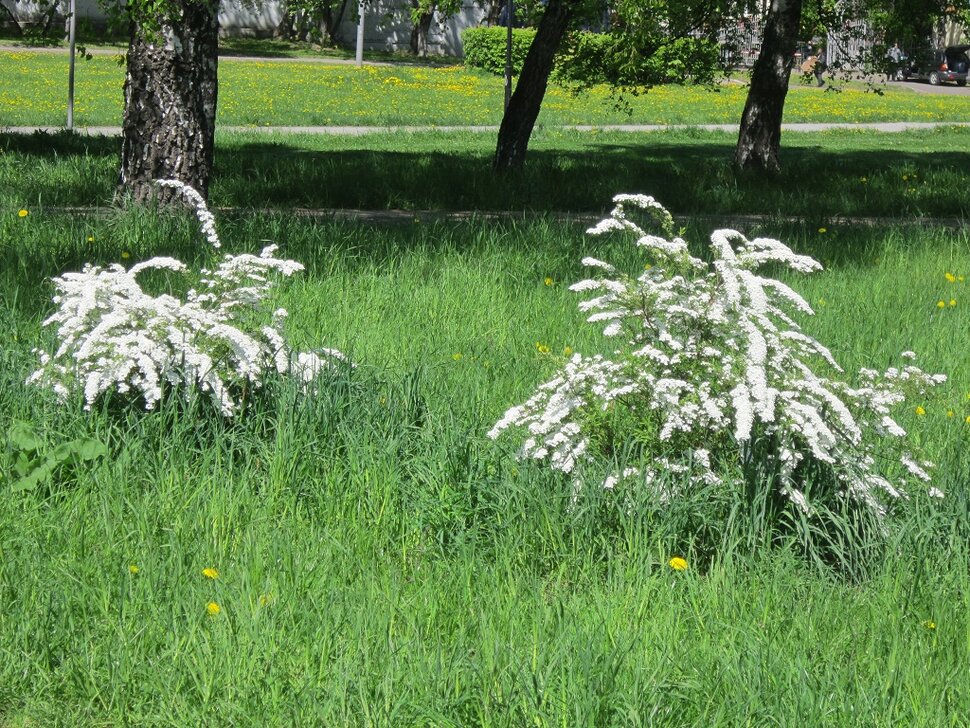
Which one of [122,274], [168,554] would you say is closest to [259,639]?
[168,554]

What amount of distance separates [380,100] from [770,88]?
1583 centimetres

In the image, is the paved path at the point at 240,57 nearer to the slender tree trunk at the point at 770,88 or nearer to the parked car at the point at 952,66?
the parked car at the point at 952,66

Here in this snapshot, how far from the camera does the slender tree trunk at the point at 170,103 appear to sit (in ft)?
27.7

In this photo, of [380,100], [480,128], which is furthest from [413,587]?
[380,100]

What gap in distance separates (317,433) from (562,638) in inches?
58.9

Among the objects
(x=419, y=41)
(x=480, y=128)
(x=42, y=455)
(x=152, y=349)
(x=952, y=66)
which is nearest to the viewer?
(x=42, y=455)

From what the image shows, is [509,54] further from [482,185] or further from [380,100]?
[380,100]

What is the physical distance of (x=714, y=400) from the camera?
11.4 ft

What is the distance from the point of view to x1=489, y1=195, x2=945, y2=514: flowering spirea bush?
342cm

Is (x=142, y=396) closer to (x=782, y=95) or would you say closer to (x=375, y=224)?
(x=375, y=224)

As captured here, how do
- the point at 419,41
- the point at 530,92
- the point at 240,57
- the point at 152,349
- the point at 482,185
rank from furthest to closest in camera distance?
the point at 419,41, the point at 240,57, the point at 530,92, the point at 482,185, the point at 152,349

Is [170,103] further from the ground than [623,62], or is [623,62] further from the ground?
[623,62]

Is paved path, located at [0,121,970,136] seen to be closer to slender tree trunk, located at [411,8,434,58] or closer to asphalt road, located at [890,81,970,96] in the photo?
asphalt road, located at [890,81,970,96]

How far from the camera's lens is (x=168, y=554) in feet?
10.6
